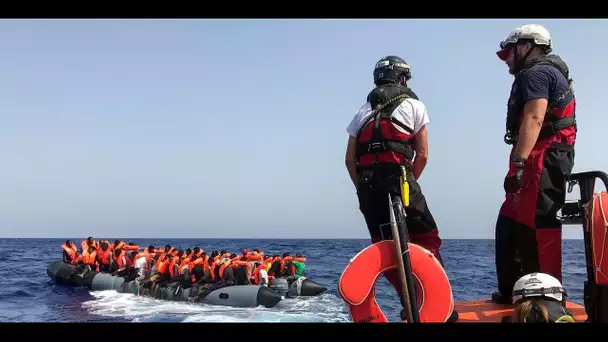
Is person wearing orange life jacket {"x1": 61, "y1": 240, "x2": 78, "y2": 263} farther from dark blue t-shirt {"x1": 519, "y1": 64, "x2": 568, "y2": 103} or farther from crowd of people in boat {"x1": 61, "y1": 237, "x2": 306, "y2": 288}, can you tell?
dark blue t-shirt {"x1": 519, "y1": 64, "x2": 568, "y2": 103}

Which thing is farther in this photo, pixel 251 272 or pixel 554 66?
pixel 251 272

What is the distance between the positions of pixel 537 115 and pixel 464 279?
17.7 m

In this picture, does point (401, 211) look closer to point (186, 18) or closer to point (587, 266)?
point (587, 266)

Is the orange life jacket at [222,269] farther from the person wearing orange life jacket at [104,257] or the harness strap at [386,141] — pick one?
the harness strap at [386,141]

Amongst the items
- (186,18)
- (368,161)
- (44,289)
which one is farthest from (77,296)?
(186,18)

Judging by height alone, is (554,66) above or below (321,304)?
above

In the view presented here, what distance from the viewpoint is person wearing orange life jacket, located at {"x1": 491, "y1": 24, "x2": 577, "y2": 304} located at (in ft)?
12.4

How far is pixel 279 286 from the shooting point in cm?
2211

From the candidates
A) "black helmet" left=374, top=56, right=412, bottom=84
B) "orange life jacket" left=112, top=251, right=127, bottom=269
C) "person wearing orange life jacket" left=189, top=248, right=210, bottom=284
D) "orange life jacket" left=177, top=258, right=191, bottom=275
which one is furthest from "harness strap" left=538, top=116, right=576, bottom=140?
"orange life jacket" left=112, top=251, right=127, bottom=269

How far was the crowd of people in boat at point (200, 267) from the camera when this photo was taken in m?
21.7

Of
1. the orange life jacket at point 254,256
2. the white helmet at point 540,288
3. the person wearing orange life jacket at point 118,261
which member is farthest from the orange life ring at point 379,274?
the person wearing orange life jacket at point 118,261

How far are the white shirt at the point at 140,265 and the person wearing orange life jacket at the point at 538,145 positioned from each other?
22.6 m

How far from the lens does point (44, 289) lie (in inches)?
1130
